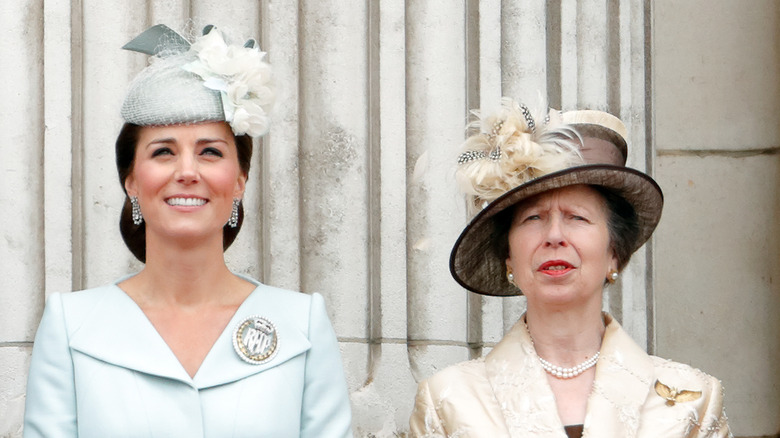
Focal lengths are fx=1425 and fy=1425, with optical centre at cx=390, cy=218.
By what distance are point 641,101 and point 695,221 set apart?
1.93 feet

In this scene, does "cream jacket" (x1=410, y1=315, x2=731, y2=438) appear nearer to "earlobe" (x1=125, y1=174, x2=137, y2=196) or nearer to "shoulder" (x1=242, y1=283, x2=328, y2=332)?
"shoulder" (x1=242, y1=283, x2=328, y2=332)

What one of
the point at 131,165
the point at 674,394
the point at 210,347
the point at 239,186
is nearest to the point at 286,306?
the point at 210,347

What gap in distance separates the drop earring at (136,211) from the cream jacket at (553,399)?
884 mm

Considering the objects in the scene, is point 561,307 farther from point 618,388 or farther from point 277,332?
point 277,332

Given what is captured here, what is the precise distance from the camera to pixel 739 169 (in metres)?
5.38

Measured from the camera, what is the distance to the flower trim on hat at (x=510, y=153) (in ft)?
12.5

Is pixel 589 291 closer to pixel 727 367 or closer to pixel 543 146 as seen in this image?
pixel 543 146

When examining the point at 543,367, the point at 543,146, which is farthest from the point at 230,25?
the point at 543,367

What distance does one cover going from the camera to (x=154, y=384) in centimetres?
355

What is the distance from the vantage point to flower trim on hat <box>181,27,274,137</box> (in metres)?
3.70

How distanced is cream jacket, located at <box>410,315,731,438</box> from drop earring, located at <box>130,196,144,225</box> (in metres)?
0.88

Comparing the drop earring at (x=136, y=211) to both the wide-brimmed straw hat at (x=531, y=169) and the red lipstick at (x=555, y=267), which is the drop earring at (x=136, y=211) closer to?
the wide-brimmed straw hat at (x=531, y=169)

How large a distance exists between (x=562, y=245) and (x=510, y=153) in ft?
0.94

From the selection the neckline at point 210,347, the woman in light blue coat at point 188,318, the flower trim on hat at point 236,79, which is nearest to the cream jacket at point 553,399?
the woman in light blue coat at point 188,318
